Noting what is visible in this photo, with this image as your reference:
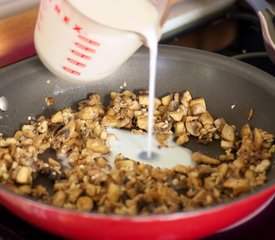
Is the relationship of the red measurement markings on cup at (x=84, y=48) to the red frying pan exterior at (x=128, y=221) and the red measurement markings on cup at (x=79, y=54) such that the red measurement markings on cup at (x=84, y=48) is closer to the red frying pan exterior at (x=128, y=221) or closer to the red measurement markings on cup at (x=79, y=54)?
the red measurement markings on cup at (x=79, y=54)

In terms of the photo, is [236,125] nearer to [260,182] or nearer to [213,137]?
[213,137]

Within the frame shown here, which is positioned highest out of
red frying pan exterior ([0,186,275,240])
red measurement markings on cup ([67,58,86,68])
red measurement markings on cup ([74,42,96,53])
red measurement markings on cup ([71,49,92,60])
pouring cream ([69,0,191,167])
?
pouring cream ([69,0,191,167])

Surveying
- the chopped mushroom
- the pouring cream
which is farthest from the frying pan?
the pouring cream

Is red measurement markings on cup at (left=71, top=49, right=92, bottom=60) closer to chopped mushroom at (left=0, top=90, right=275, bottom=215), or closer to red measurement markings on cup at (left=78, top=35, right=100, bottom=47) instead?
red measurement markings on cup at (left=78, top=35, right=100, bottom=47)

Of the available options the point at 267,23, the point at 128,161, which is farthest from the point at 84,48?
the point at 267,23

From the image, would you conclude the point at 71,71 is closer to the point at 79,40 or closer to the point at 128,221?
the point at 79,40

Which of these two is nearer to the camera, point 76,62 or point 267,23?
point 76,62

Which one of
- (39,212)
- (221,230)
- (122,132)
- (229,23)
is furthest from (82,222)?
(229,23)

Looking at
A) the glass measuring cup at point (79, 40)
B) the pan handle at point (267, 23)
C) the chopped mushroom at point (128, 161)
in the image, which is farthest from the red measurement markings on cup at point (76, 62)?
the pan handle at point (267, 23)
